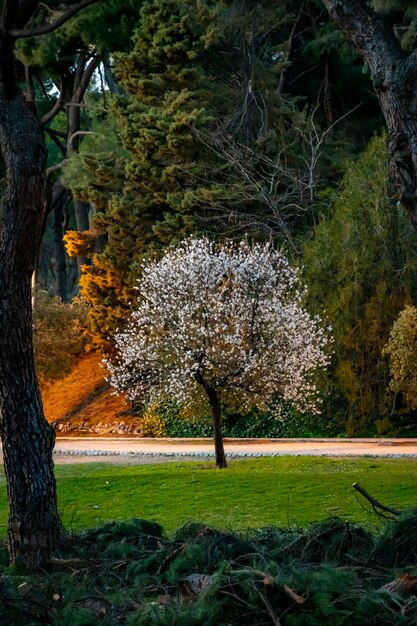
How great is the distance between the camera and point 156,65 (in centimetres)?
3238

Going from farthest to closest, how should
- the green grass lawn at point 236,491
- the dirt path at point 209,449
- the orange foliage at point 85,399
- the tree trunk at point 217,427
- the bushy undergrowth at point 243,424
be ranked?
the orange foliage at point 85,399 → the bushy undergrowth at point 243,424 → the dirt path at point 209,449 → the tree trunk at point 217,427 → the green grass lawn at point 236,491

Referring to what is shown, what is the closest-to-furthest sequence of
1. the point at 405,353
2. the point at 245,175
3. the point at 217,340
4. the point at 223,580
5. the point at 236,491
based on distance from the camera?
the point at 223,580
the point at 236,491
the point at 217,340
the point at 405,353
the point at 245,175

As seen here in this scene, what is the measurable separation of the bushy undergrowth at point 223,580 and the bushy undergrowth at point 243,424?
18.5 meters

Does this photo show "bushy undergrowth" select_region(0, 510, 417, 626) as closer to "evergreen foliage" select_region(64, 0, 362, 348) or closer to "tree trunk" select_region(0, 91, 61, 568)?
"tree trunk" select_region(0, 91, 61, 568)

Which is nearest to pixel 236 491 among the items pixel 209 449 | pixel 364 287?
pixel 209 449

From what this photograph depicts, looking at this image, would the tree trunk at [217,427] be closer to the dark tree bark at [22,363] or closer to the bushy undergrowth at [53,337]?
the bushy undergrowth at [53,337]

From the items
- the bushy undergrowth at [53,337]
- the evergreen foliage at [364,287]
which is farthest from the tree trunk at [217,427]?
the bushy undergrowth at [53,337]

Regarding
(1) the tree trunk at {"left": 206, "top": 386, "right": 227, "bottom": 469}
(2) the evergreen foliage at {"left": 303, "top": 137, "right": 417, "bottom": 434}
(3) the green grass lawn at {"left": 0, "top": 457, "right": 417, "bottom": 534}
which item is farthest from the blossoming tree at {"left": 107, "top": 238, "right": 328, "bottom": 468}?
(2) the evergreen foliage at {"left": 303, "top": 137, "right": 417, "bottom": 434}

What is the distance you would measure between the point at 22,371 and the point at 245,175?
2297cm

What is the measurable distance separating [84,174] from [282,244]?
7515 millimetres

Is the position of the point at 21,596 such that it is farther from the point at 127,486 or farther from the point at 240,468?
the point at 240,468

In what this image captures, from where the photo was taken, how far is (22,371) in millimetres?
8617

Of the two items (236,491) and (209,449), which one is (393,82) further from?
(209,449)

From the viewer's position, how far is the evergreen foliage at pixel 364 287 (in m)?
27.3
